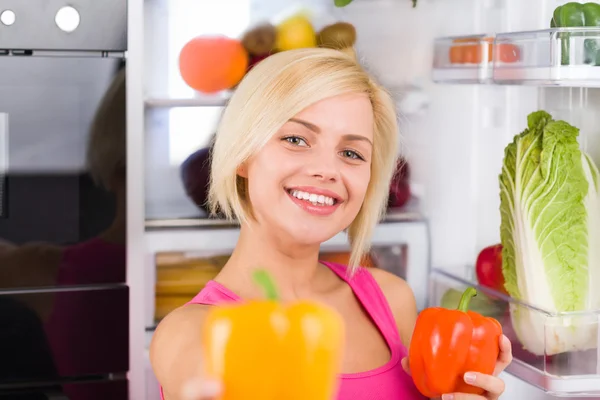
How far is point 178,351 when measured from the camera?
1020 mm

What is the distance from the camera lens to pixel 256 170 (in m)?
1.25

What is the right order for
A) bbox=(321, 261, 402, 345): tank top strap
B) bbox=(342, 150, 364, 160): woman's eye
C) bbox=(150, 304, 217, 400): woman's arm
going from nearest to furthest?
bbox=(150, 304, 217, 400): woman's arm
bbox=(342, 150, 364, 160): woman's eye
bbox=(321, 261, 402, 345): tank top strap

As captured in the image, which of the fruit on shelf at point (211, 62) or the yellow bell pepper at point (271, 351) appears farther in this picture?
the fruit on shelf at point (211, 62)

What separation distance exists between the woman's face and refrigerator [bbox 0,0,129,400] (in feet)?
1.45

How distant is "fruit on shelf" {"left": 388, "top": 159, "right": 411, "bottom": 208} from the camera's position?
177 centimetres

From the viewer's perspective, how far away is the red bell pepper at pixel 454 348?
46.1 inches

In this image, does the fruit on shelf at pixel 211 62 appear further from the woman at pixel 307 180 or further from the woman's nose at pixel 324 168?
the woman's nose at pixel 324 168

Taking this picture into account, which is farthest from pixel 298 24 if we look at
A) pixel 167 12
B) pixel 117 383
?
pixel 117 383

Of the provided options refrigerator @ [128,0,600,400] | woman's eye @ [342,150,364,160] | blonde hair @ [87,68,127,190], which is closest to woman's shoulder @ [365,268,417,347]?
refrigerator @ [128,0,600,400]

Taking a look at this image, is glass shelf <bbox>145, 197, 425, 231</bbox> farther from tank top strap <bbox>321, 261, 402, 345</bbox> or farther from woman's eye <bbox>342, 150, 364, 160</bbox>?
woman's eye <bbox>342, 150, 364, 160</bbox>

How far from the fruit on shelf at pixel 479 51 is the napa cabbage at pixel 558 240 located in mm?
137

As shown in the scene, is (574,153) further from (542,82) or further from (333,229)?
(333,229)

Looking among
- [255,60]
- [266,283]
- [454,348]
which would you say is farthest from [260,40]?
[266,283]

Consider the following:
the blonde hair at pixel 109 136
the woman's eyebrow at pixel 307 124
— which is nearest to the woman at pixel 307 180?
the woman's eyebrow at pixel 307 124
